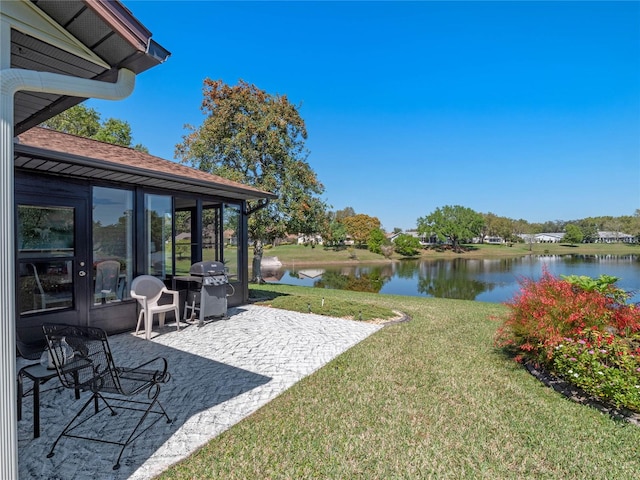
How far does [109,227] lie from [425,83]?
1804 centimetres

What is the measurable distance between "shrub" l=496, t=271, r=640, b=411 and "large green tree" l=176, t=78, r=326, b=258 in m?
9.76

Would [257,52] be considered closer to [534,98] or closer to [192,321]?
[192,321]

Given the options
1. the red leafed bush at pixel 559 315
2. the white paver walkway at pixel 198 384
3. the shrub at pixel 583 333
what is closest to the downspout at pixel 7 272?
the white paver walkway at pixel 198 384

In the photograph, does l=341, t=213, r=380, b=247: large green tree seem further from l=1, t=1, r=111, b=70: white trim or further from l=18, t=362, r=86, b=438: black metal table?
l=1, t=1, r=111, b=70: white trim

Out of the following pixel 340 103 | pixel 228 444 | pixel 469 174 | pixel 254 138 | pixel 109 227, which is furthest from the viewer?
pixel 469 174

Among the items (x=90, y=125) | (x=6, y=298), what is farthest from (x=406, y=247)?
(x=6, y=298)

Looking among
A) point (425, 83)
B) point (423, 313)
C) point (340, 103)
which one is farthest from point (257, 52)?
point (423, 313)

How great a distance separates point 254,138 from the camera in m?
13.6

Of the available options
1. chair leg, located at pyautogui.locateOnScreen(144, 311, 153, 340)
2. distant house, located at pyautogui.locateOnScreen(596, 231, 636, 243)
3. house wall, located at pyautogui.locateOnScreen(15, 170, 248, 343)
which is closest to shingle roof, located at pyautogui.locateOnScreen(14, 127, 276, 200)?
house wall, located at pyautogui.locateOnScreen(15, 170, 248, 343)

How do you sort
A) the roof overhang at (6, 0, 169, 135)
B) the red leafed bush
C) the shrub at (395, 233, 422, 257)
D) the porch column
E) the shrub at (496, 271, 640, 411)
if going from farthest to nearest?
the shrub at (395, 233, 422, 257) < the red leafed bush < the shrub at (496, 271, 640, 411) < the roof overhang at (6, 0, 169, 135) < the porch column

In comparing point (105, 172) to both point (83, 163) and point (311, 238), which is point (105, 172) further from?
point (311, 238)

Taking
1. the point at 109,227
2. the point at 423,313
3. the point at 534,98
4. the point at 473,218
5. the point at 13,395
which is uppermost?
the point at 534,98

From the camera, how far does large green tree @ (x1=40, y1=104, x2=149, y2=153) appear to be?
16.1m

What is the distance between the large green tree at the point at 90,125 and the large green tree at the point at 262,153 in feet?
17.6
